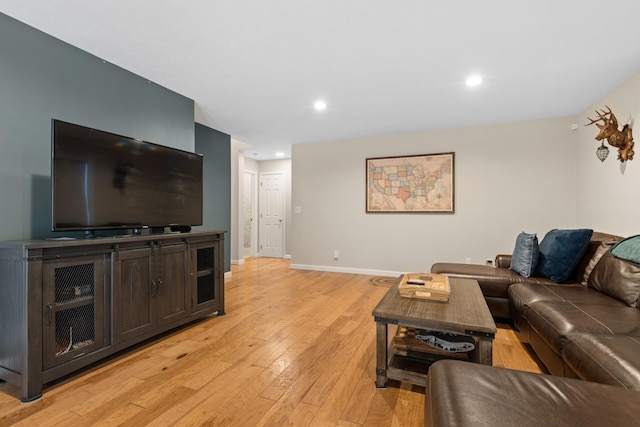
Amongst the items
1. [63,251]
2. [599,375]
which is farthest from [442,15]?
[63,251]

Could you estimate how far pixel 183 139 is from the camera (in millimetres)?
3359

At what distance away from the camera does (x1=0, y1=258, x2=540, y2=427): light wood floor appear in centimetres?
158

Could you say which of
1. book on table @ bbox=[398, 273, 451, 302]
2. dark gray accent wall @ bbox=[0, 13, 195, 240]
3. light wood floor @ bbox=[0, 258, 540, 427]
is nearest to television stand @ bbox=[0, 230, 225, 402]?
light wood floor @ bbox=[0, 258, 540, 427]

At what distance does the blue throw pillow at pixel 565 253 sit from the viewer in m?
2.70

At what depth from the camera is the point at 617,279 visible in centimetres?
221

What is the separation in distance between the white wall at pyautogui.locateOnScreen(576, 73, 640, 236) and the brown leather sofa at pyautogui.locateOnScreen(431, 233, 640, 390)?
411 mm

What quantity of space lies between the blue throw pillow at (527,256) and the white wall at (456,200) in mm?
1440

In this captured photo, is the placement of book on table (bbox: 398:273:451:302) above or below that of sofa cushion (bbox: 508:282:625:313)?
above

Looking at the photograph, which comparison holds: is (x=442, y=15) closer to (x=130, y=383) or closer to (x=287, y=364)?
(x=287, y=364)

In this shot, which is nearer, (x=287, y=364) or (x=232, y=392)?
(x=232, y=392)

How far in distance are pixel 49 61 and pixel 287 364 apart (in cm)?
282

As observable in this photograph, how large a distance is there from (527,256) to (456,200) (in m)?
1.78

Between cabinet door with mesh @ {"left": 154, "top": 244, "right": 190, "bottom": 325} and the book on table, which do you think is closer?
the book on table

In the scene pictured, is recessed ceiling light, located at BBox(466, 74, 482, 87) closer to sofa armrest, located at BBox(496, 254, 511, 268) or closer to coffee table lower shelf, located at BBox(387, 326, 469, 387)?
sofa armrest, located at BBox(496, 254, 511, 268)
